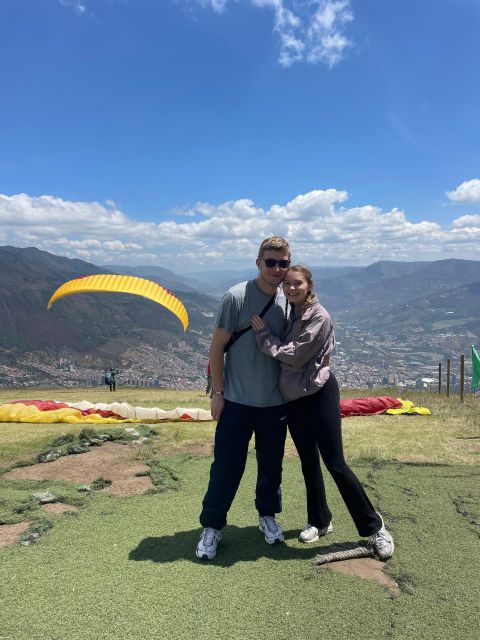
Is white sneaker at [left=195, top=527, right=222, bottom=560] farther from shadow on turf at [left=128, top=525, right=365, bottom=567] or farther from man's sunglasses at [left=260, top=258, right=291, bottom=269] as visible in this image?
man's sunglasses at [left=260, top=258, right=291, bottom=269]

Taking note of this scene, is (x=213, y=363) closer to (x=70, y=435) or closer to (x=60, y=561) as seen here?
(x=60, y=561)

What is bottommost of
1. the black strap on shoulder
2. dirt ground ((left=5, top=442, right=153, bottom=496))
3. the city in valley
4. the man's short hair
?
the city in valley

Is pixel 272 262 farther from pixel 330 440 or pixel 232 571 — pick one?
pixel 232 571

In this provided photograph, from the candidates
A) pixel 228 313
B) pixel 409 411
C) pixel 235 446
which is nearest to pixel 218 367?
pixel 228 313

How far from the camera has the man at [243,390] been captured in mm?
3832

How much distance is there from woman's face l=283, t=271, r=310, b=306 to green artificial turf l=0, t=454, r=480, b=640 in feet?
7.23

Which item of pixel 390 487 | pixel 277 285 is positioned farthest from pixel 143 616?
pixel 390 487

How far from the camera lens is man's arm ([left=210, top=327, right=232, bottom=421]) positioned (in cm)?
384

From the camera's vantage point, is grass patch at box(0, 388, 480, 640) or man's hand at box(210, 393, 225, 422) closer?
Result: grass patch at box(0, 388, 480, 640)

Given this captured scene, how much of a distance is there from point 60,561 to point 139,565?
655 mm

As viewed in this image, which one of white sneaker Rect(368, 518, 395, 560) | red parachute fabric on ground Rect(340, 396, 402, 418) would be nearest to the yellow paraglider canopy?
red parachute fabric on ground Rect(340, 396, 402, 418)

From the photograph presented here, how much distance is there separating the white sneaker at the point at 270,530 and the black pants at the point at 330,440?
2.25ft

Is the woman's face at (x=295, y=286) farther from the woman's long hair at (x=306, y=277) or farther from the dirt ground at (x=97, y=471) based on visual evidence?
the dirt ground at (x=97, y=471)

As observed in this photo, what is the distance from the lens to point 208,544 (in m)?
3.82
